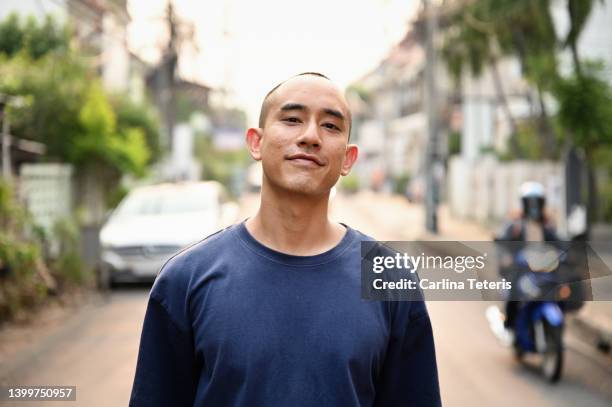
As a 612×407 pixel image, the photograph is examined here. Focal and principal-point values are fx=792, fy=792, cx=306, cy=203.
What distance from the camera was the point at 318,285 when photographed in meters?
2.08

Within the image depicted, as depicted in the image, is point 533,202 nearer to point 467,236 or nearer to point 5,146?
point 5,146

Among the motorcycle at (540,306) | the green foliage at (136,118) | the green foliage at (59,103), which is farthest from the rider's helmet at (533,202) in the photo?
the green foliage at (136,118)

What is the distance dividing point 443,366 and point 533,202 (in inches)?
67.2

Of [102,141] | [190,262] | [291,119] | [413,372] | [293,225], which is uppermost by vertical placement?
[102,141]

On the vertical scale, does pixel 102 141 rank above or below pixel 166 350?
above

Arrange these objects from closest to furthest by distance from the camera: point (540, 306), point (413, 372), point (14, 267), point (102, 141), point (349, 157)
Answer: point (413, 372)
point (349, 157)
point (540, 306)
point (14, 267)
point (102, 141)

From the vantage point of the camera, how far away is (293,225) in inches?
86.5

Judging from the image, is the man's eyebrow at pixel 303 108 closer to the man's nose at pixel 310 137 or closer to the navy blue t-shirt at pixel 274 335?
the man's nose at pixel 310 137

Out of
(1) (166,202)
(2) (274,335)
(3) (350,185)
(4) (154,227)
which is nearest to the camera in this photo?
(2) (274,335)

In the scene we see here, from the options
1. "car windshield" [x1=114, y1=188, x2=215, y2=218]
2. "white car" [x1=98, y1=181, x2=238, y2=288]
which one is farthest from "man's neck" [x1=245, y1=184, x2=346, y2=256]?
"car windshield" [x1=114, y1=188, x2=215, y2=218]

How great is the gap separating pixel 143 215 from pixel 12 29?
3.57 metres

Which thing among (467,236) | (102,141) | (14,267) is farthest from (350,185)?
(14,267)

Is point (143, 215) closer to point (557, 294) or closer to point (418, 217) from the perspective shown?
point (557, 294)

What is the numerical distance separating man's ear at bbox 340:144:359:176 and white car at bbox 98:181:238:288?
9121 mm
